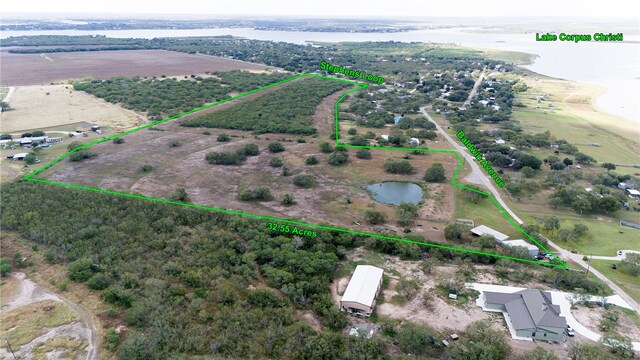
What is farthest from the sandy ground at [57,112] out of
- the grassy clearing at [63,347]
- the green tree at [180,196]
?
the grassy clearing at [63,347]

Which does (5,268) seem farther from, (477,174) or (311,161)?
(477,174)

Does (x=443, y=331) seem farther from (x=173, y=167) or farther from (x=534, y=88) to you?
(x=534, y=88)

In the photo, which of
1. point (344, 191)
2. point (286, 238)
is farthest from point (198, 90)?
point (286, 238)

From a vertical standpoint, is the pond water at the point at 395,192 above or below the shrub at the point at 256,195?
below

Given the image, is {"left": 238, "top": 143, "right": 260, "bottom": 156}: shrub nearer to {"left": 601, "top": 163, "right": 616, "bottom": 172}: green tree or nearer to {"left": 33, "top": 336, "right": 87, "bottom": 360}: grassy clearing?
{"left": 33, "top": 336, "right": 87, "bottom": 360}: grassy clearing

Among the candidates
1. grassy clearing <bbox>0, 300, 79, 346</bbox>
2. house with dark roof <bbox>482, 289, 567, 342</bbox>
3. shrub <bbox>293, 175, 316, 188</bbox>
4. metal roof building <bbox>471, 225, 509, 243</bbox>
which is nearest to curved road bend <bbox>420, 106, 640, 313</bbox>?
metal roof building <bbox>471, 225, 509, 243</bbox>

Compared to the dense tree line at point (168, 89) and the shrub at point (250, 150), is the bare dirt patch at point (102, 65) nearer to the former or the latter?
the dense tree line at point (168, 89)

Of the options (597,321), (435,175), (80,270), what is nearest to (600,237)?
(597,321)
